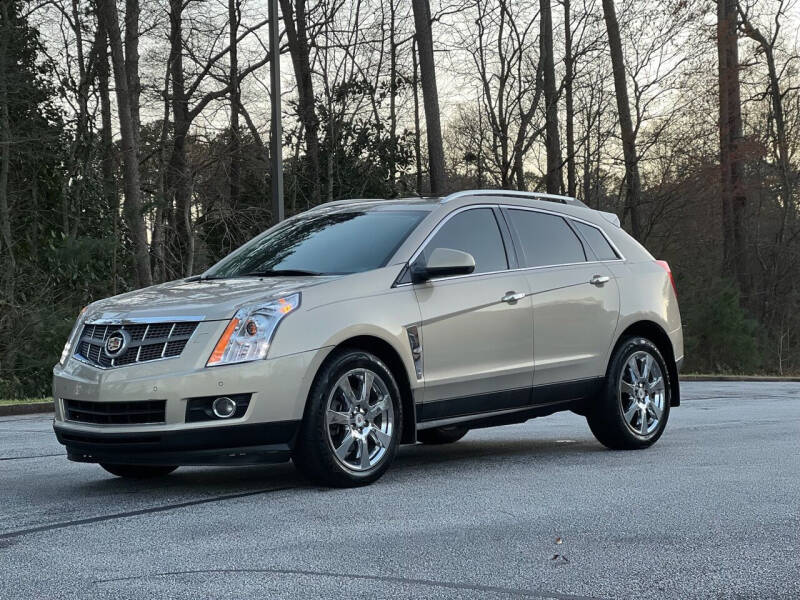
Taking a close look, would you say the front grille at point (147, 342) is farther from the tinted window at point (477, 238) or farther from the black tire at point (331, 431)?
the tinted window at point (477, 238)

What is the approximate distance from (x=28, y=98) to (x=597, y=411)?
20109 mm

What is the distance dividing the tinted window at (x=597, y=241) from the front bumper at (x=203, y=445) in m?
3.46

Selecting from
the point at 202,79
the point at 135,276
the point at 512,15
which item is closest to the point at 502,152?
the point at 512,15

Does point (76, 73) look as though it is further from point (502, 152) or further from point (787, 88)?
point (787, 88)

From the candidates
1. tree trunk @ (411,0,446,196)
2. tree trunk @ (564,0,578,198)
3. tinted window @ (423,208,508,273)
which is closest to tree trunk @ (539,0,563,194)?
tree trunk @ (564,0,578,198)

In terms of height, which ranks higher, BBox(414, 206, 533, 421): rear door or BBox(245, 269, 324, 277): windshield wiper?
BBox(245, 269, 324, 277): windshield wiper

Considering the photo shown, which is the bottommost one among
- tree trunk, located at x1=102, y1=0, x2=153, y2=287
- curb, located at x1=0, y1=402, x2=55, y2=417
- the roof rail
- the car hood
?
curb, located at x1=0, y1=402, x2=55, y2=417

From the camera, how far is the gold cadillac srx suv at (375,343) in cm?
658

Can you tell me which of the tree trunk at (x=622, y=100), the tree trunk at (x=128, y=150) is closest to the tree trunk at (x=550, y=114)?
the tree trunk at (x=622, y=100)

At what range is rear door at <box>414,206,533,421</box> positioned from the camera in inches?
297

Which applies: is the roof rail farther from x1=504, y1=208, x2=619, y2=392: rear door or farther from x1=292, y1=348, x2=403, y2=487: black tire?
x1=292, y1=348, x2=403, y2=487: black tire

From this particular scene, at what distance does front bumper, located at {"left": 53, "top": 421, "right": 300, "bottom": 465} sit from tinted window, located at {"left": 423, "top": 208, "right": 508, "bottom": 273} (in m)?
1.92

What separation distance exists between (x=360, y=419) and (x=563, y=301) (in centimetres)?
222

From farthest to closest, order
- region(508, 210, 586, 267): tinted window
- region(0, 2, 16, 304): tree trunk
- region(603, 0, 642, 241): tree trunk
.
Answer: region(603, 0, 642, 241): tree trunk → region(0, 2, 16, 304): tree trunk → region(508, 210, 586, 267): tinted window
